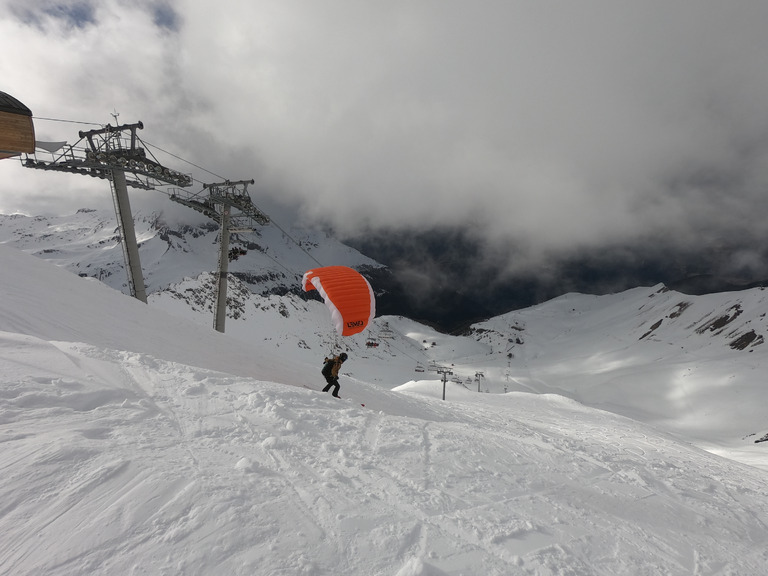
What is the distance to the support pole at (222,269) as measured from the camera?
774 inches

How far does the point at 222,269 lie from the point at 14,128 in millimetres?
11942

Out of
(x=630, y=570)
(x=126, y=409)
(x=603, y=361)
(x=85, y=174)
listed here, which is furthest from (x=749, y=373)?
(x=85, y=174)

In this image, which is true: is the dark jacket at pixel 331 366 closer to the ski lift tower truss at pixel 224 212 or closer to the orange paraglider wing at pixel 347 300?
the orange paraglider wing at pixel 347 300

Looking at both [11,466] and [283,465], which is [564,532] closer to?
[283,465]

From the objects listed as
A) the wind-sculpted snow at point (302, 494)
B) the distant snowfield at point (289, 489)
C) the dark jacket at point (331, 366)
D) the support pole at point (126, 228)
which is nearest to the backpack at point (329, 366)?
the dark jacket at point (331, 366)

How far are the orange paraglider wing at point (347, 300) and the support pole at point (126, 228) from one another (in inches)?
431

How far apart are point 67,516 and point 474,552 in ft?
15.1

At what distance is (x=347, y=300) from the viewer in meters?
14.0

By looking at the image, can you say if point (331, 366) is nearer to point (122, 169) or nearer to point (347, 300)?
point (347, 300)

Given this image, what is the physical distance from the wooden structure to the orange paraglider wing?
1686 cm

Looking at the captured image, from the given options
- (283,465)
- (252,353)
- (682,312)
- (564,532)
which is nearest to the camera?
(564,532)

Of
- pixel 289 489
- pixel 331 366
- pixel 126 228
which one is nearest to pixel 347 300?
pixel 331 366

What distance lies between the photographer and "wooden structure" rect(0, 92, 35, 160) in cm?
1747

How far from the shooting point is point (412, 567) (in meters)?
3.93
